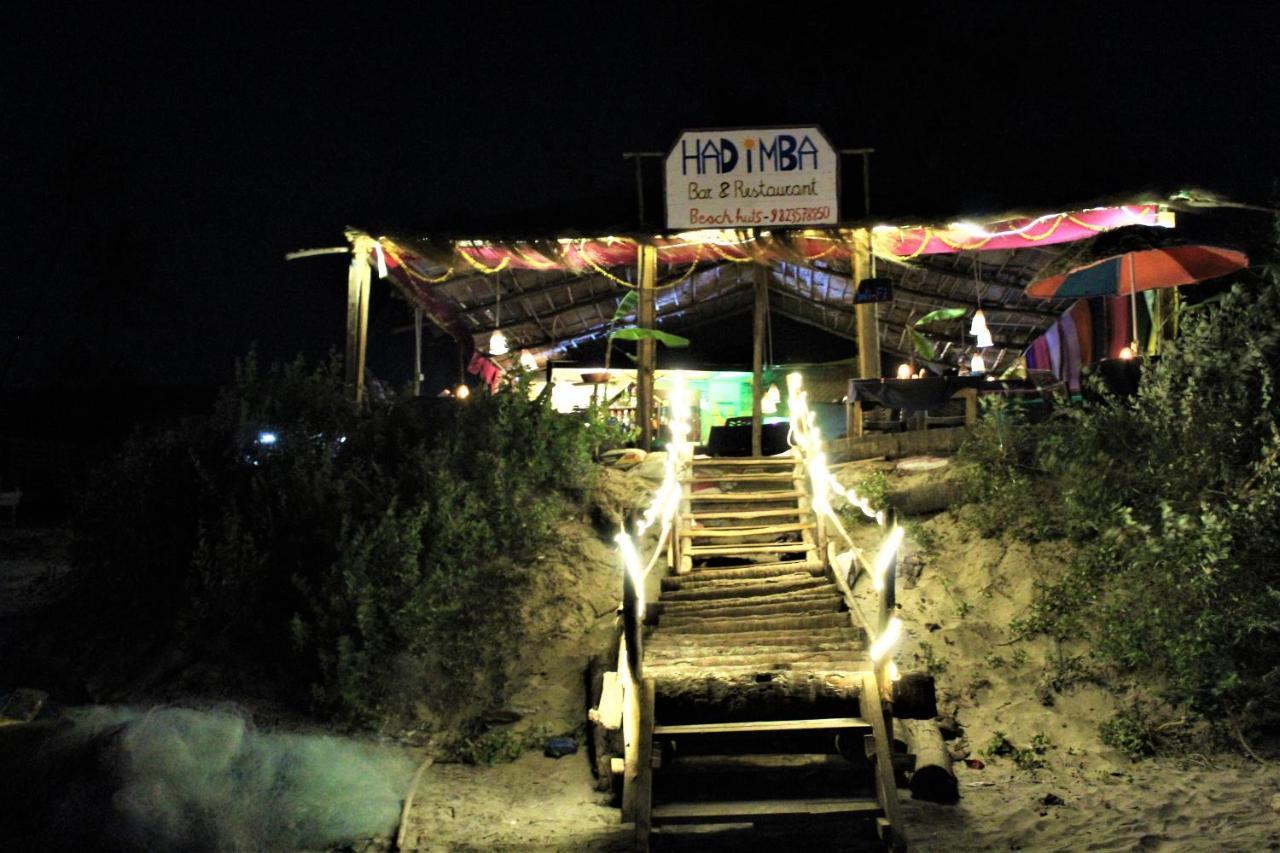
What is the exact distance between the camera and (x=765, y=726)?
7.00 m

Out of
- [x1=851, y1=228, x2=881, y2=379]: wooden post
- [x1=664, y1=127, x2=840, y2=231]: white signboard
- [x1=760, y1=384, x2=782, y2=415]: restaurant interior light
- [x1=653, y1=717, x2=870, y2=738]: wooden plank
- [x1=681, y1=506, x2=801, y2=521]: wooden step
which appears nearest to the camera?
[x1=653, y1=717, x2=870, y2=738]: wooden plank

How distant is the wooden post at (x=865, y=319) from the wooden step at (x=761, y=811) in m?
8.08

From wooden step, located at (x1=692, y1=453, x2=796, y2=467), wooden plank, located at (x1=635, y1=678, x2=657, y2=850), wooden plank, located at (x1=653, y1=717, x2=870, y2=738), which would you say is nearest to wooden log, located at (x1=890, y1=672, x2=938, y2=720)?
wooden plank, located at (x1=653, y1=717, x2=870, y2=738)

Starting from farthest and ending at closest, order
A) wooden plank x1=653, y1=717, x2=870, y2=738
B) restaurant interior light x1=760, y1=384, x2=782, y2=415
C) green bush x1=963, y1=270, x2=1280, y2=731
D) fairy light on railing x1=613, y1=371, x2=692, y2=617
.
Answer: restaurant interior light x1=760, y1=384, x2=782, y2=415, green bush x1=963, y1=270, x2=1280, y2=731, fairy light on railing x1=613, y1=371, x2=692, y2=617, wooden plank x1=653, y1=717, x2=870, y2=738

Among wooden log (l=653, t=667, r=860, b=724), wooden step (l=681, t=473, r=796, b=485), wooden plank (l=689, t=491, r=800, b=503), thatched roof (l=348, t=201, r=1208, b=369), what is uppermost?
thatched roof (l=348, t=201, r=1208, b=369)

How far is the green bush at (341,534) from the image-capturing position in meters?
8.74

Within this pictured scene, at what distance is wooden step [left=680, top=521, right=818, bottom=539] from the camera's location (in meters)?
10.6

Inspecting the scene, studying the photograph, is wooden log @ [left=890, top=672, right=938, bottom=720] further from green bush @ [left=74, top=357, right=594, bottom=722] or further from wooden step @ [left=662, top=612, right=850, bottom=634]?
green bush @ [left=74, top=357, right=594, bottom=722]

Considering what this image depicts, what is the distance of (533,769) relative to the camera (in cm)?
798

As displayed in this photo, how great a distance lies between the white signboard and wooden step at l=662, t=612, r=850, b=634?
636cm

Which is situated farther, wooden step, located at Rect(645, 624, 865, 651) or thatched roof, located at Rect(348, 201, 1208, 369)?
thatched roof, located at Rect(348, 201, 1208, 369)

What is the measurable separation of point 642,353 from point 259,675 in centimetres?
714

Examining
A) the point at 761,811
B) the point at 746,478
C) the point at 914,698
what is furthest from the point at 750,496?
the point at 761,811

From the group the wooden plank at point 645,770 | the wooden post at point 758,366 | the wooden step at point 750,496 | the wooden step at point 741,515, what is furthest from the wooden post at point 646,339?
the wooden plank at point 645,770
